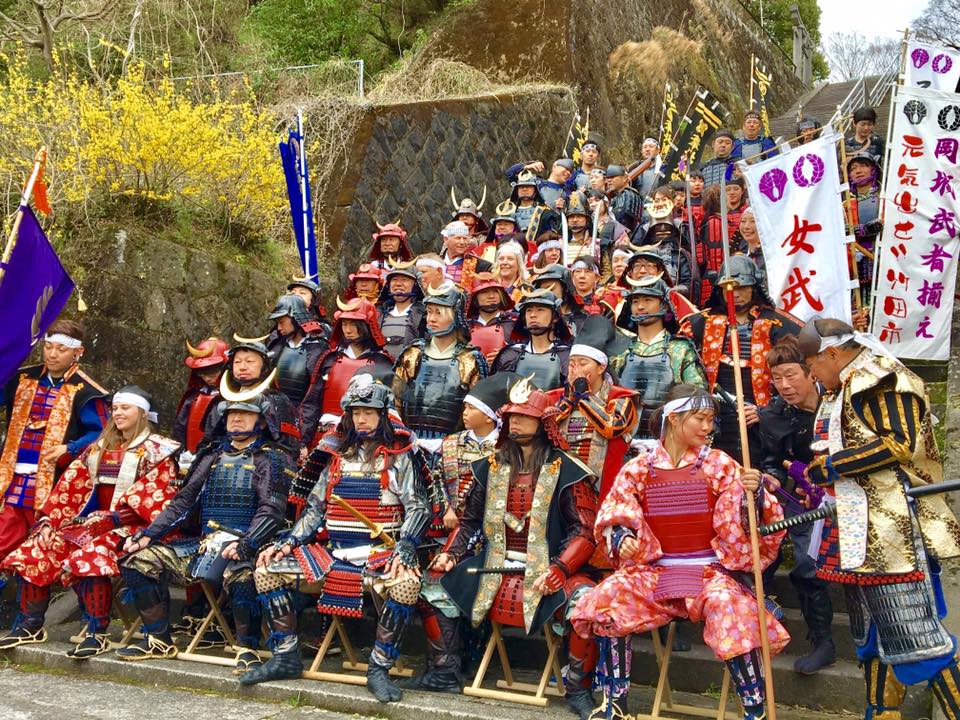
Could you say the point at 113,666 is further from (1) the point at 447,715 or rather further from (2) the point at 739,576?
(2) the point at 739,576

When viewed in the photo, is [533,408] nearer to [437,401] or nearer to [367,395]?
[367,395]

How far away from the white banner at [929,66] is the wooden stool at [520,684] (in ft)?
18.3

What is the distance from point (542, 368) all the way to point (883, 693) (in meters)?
2.85

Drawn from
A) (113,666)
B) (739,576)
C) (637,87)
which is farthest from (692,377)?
(637,87)

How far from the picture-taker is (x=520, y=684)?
541cm

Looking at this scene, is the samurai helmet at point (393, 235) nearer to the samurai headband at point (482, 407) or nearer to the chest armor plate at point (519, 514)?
the samurai headband at point (482, 407)

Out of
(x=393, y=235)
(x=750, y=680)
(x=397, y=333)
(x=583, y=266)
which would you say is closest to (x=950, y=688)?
(x=750, y=680)

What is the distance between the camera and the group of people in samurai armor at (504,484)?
4570 millimetres

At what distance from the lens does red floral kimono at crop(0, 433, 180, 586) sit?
6184 millimetres

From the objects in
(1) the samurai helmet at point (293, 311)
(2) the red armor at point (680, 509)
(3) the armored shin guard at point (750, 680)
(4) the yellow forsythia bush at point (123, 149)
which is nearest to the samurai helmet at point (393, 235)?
(4) the yellow forsythia bush at point (123, 149)

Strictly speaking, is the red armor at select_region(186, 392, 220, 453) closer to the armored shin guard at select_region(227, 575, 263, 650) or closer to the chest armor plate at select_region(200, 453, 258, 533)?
the chest armor plate at select_region(200, 453, 258, 533)

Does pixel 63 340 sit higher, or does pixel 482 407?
pixel 63 340

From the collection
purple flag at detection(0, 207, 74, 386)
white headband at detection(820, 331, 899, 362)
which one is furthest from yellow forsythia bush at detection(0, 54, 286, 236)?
white headband at detection(820, 331, 899, 362)

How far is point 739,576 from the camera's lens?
4746 mm
